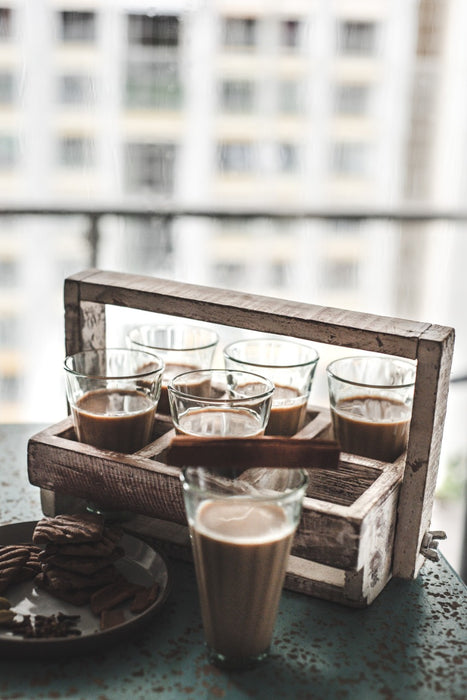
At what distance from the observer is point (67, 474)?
1.12m

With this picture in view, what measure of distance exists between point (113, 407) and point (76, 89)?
471 centimetres

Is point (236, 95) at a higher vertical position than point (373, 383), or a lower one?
higher

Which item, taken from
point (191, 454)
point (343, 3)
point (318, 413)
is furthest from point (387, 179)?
point (191, 454)

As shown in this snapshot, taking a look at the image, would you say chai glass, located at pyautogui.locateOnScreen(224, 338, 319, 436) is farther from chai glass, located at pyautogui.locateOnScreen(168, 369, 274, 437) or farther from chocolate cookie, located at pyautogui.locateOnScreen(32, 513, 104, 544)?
chocolate cookie, located at pyautogui.locateOnScreen(32, 513, 104, 544)

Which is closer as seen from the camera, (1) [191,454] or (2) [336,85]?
(1) [191,454]

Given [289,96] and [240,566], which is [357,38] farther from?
[240,566]

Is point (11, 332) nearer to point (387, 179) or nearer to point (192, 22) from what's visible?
point (192, 22)

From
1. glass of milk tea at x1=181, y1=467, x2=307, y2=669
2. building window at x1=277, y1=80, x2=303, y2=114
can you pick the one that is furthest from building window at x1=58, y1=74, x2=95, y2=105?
glass of milk tea at x1=181, y1=467, x2=307, y2=669

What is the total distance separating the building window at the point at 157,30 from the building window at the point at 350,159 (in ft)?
4.58

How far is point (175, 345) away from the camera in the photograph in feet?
4.25

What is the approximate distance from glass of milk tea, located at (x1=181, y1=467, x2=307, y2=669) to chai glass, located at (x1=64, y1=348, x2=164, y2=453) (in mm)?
232

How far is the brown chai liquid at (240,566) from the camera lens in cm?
86

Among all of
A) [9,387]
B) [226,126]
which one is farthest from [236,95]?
[9,387]

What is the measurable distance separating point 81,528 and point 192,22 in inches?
192
